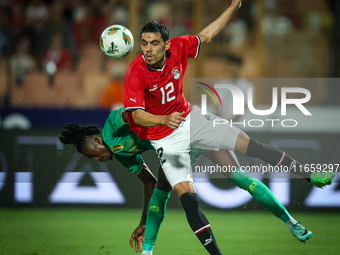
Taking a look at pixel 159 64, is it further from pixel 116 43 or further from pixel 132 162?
pixel 132 162

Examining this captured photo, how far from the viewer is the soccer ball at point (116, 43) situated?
3.52 meters

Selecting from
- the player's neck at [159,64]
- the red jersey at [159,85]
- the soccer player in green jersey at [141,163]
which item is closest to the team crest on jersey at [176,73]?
the red jersey at [159,85]

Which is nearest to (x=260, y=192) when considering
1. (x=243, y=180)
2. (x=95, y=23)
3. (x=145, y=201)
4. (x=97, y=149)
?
(x=243, y=180)

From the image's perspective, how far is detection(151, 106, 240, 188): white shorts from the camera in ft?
10.4

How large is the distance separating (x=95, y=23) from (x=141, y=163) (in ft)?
14.3

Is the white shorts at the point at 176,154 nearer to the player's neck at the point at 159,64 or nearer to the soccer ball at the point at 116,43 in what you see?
the player's neck at the point at 159,64

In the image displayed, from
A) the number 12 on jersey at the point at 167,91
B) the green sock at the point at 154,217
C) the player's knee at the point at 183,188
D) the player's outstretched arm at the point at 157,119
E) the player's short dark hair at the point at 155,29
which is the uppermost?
the player's short dark hair at the point at 155,29

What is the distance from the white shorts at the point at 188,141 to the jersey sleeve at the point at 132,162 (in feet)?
1.09

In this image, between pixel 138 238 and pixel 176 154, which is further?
pixel 138 238

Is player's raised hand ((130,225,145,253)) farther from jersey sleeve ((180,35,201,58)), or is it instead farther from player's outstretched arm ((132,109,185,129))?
jersey sleeve ((180,35,201,58))

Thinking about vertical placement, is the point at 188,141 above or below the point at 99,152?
above

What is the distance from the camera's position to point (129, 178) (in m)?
5.03

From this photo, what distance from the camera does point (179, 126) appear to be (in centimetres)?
326

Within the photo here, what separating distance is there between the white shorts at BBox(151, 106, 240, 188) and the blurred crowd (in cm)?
408
